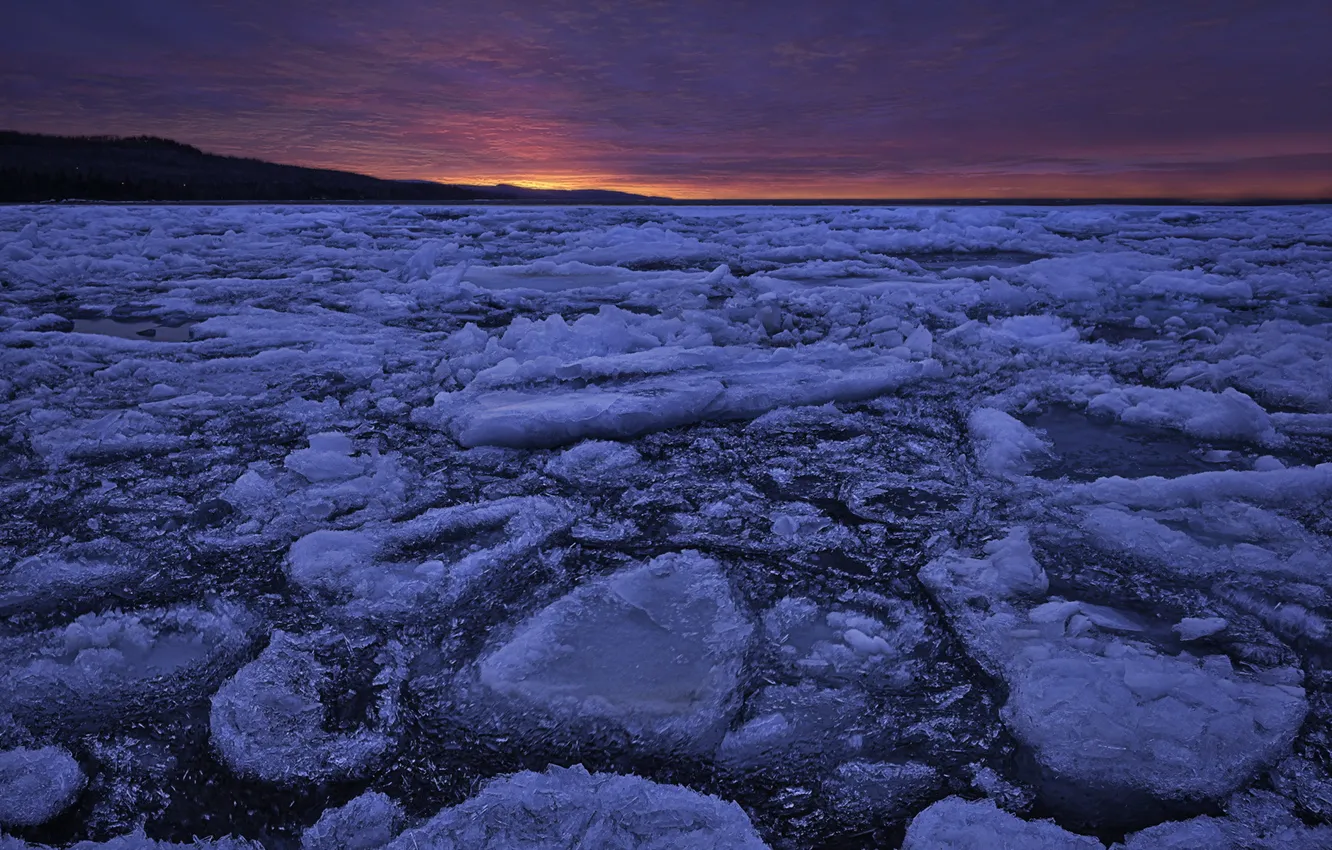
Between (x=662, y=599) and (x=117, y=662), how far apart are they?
127 cm

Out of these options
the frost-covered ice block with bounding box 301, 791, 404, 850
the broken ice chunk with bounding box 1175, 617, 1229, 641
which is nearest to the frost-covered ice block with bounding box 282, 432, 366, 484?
the frost-covered ice block with bounding box 301, 791, 404, 850

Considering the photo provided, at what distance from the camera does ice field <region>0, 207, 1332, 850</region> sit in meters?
1.21

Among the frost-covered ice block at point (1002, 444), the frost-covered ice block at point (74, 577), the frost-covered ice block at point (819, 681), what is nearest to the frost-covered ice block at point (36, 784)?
the frost-covered ice block at point (74, 577)

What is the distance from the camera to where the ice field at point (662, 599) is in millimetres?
1212

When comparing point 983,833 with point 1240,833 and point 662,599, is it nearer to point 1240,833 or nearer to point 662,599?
point 1240,833

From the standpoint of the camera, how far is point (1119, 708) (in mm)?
1363

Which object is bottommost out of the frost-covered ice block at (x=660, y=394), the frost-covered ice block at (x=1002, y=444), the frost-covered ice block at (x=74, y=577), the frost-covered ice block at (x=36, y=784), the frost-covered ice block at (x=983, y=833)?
the frost-covered ice block at (x=983, y=833)

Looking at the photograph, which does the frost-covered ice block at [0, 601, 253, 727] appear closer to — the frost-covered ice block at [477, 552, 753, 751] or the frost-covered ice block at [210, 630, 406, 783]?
the frost-covered ice block at [210, 630, 406, 783]

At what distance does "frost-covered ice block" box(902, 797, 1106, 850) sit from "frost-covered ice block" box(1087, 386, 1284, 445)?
2562mm

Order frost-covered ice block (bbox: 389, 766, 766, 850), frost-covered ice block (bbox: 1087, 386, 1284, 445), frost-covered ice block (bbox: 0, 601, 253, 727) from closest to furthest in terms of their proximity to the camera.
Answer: frost-covered ice block (bbox: 389, 766, 766, 850)
frost-covered ice block (bbox: 0, 601, 253, 727)
frost-covered ice block (bbox: 1087, 386, 1284, 445)

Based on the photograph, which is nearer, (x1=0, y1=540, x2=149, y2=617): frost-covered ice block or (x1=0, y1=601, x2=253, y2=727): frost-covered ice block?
(x1=0, y1=601, x2=253, y2=727): frost-covered ice block

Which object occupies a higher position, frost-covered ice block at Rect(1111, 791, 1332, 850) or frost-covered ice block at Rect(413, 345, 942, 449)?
frost-covered ice block at Rect(413, 345, 942, 449)

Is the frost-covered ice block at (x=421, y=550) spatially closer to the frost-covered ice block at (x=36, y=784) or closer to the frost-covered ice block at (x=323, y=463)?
the frost-covered ice block at (x=323, y=463)

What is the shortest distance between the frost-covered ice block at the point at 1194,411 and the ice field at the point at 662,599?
2cm
